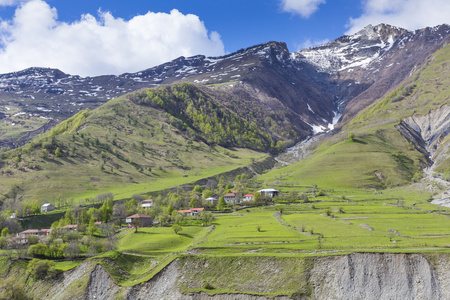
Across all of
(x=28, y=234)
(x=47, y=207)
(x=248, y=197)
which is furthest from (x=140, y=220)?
(x=47, y=207)

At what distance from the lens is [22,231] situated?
12800 centimetres

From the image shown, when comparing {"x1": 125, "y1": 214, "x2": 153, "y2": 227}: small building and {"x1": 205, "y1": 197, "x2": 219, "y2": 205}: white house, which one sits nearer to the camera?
{"x1": 125, "y1": 214, "x2": 153, "y2": 227}: small building

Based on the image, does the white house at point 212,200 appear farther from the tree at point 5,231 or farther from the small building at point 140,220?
the tree at point 5,231

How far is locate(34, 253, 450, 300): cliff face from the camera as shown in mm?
61031

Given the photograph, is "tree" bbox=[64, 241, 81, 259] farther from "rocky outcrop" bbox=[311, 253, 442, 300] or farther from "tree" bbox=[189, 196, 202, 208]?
"rocky outcrop" bbox=[311, 253, 442, 300]

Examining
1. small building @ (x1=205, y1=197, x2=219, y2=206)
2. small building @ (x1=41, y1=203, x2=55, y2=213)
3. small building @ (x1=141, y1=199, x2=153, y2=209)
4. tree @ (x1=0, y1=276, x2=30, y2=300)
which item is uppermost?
small building @ (x1=41, y1=203, x2=55, y2=213)

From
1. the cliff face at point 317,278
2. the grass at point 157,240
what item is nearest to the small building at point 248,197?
the grass at point 157,240

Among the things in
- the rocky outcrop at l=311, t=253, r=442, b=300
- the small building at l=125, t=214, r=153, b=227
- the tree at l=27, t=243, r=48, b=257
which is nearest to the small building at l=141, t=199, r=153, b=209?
the small building at l=125, t=214, r=153, b=227

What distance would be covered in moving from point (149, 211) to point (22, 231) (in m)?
43.5

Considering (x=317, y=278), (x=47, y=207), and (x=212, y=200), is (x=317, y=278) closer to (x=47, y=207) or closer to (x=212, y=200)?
(x=212, y=200)

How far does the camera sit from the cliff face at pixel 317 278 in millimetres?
61031

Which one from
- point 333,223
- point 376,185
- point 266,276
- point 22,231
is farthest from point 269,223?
point 376,185

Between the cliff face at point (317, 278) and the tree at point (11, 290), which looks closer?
the cliff face at point (317, 278)

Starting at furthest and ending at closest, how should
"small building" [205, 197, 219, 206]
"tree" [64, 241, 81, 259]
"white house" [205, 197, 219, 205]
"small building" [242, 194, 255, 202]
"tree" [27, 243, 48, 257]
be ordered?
1. "small building" [242, 194, 255, 202]
2. "white house" [205, 197, 219, 205]
3. "small building" [205, 197, 219, 206]
4. "tree" [64, 241, 81, 259]
5. "tree" [27, 243, 48, 257]
